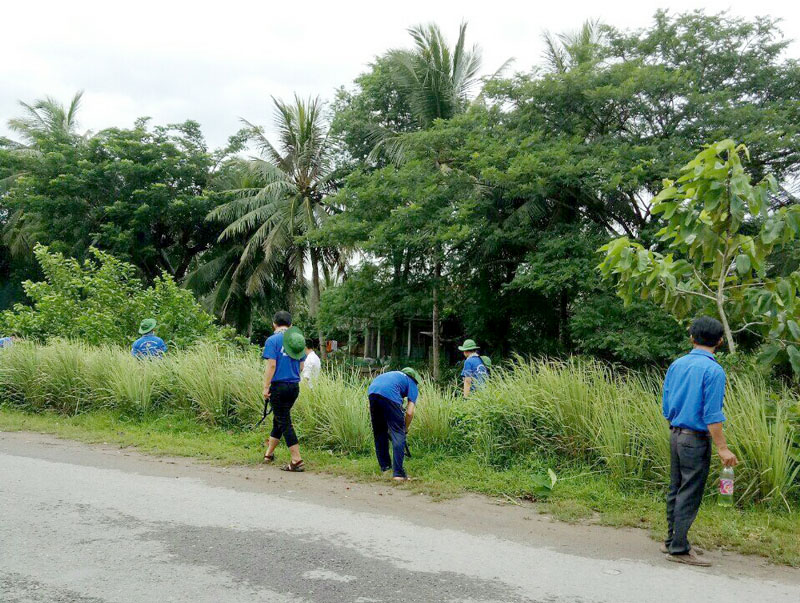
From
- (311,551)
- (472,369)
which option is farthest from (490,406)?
(311,551)

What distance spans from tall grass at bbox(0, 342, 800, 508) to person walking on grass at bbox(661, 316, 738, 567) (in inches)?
66.6

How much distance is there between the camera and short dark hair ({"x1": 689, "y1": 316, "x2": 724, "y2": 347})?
5344mm

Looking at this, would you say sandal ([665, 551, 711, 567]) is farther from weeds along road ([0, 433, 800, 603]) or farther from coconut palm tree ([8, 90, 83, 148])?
coconut palm tree ([8, 90, 83, 148])

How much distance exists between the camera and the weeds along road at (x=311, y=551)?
4410mm

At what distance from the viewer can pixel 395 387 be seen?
26.2 feet

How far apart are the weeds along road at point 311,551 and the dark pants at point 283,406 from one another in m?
0.91

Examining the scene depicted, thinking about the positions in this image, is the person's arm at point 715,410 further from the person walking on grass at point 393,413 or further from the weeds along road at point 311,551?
the person walking on grass at point 393,413

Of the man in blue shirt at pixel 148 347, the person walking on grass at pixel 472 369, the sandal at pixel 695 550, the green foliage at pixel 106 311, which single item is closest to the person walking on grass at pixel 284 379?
the person walking on grass at pixel 472 369

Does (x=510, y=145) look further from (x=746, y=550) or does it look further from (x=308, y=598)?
(x=308, y=598)

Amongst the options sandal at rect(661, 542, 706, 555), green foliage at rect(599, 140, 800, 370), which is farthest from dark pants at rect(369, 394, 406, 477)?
sandal at rect(661, 542, 706, 555)

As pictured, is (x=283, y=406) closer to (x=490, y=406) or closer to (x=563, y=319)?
(x=490, y=406)

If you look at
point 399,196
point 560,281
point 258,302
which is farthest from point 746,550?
point 258,302

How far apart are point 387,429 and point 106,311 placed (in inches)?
391

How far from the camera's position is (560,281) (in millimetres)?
18766
